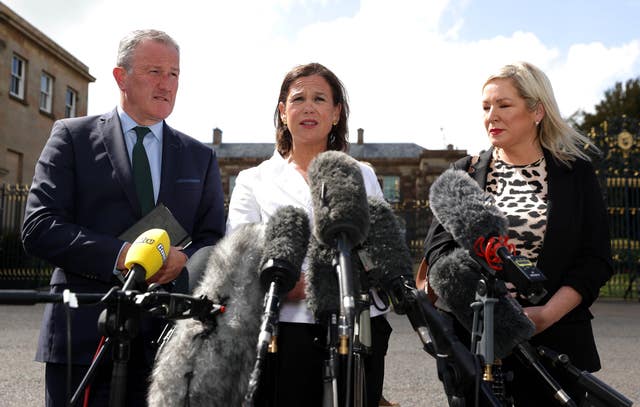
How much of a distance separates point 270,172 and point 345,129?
1.74 feet

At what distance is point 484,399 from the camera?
78.7 inches

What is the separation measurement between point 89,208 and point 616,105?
1519 inches

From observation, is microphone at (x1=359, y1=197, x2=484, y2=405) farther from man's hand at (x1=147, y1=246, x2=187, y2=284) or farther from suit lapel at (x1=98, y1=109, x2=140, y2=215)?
suit lapel at (x1=98, y1=109, x2=140, y2=215)

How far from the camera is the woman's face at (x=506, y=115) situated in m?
3.13

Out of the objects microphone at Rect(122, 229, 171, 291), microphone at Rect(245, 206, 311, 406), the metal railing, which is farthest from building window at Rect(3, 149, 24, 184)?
microphone at Rect(122, 229, 171, 291)

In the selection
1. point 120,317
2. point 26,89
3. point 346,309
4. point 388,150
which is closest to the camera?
point 120,317

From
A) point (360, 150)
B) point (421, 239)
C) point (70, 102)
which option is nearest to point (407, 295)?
point (421, 239)

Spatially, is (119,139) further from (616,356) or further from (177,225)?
(616,356)

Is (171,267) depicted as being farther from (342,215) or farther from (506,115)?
(506,115)

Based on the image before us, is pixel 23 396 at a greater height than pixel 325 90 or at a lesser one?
lesser

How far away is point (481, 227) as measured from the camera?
268 centimetres

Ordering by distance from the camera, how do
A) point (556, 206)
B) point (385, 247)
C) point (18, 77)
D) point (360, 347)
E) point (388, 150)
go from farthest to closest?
point (388, 150) < point (18, 77) < point (556, 206) < point (385, 247) < point (360, 347)

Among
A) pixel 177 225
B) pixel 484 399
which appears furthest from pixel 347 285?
pixel 177 225

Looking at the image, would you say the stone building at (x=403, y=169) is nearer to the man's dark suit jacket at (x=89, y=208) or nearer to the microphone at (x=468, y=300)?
the microphone at (x=468, y=300)
